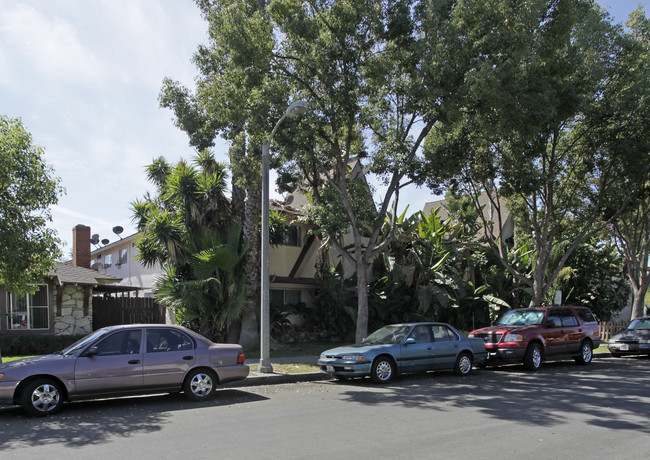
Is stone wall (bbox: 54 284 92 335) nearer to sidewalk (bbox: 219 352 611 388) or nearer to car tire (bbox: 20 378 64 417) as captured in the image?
sidewalk (bbox: 219 352 611 388)

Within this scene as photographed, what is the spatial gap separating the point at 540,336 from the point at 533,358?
2.31ft

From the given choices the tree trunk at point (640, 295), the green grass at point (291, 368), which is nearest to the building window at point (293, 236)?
the green grass at point (291, 368)

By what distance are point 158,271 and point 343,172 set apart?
1287 centimetres

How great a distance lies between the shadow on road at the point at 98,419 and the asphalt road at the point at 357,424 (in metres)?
0.02

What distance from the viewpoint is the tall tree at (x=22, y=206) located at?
10945mm

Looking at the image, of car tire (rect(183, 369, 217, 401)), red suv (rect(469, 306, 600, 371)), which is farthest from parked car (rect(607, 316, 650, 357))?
car tire (rect(183, 369, 217, 401))

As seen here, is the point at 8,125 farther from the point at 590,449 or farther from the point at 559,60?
the point at 559,60

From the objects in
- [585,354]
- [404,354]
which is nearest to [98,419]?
[404,354]

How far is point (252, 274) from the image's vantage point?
58.7 feet

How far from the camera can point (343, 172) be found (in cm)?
1565

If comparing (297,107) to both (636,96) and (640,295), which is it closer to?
(636,96)

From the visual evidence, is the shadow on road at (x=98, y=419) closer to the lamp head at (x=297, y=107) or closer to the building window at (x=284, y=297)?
the lamp head at (x=297, y=107)

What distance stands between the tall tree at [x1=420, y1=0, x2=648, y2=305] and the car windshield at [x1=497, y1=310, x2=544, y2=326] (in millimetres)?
3970

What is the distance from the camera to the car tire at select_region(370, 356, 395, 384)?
474 inches
